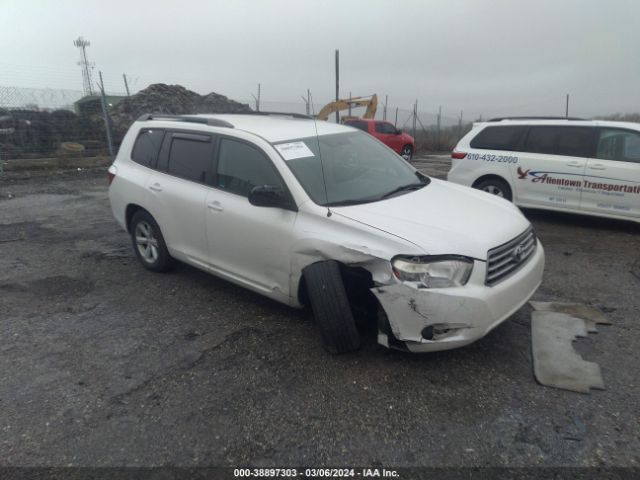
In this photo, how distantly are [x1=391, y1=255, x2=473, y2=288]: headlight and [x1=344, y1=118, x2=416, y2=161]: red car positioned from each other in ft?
47.7

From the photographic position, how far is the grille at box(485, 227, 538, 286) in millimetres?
3058

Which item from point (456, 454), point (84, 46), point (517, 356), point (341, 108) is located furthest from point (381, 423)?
point (84, 46)

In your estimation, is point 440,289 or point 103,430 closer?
point 103,430

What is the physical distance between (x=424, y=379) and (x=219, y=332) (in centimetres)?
170

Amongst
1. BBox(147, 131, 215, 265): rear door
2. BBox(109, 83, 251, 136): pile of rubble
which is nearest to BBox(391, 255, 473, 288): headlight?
BBox(147, 131, 215, 265): rear door

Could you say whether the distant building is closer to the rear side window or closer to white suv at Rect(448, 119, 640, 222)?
the rear side window

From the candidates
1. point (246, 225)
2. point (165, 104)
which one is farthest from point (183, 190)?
point (165, 104)

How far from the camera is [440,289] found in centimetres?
292

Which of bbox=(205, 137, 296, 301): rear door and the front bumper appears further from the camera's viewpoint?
bbox=(205, 137, 296, 301): rear door

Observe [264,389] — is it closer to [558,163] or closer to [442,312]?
[442,312]

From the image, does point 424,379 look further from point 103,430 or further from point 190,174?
point 190,174

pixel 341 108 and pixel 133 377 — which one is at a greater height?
pixel 341 108

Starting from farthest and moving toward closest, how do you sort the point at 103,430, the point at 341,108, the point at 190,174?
1. the point at 341,108
2. the point at 190,174
3. the point at 103,430

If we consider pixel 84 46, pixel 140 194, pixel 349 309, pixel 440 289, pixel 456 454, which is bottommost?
pixel 456 454
